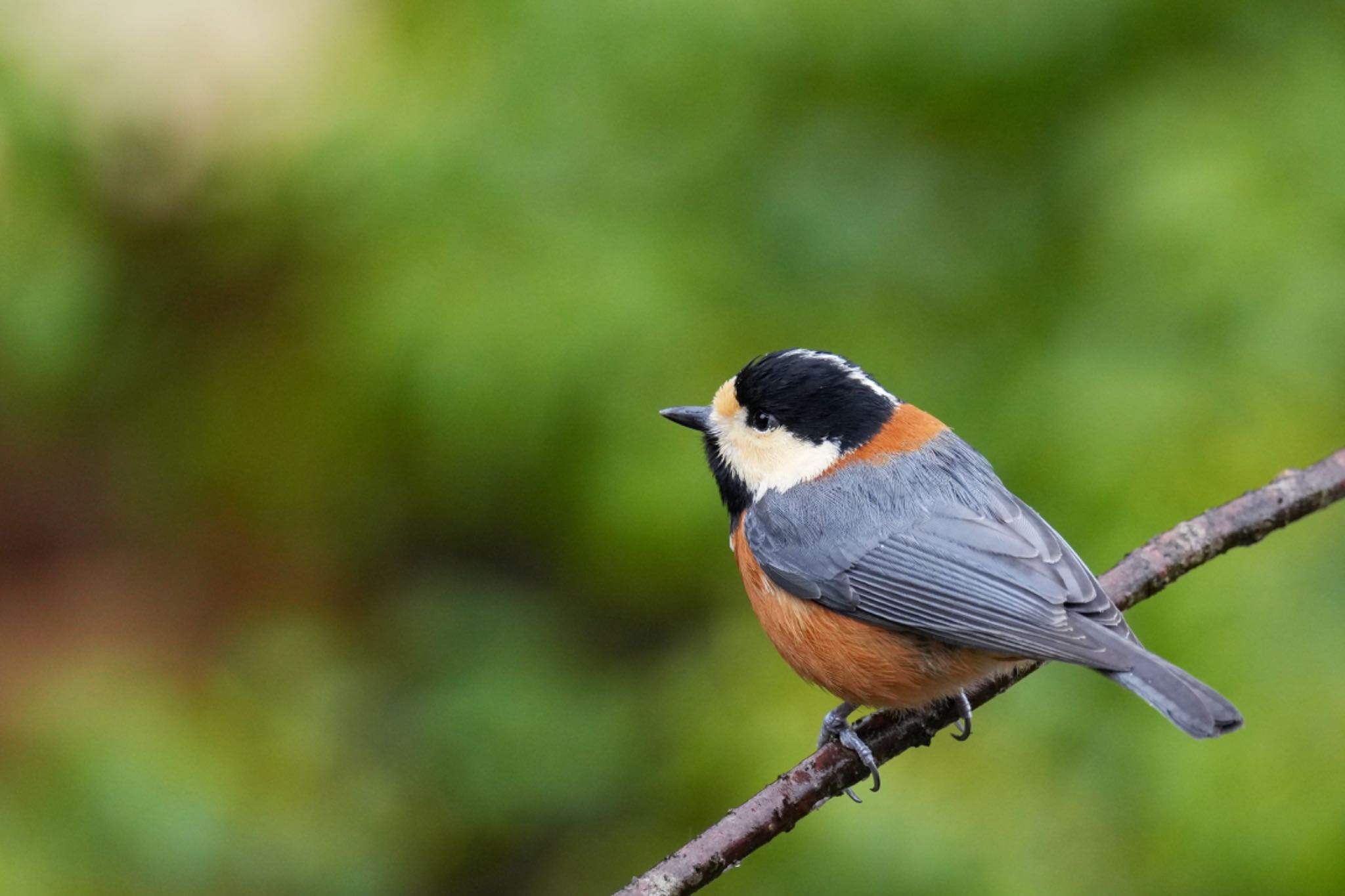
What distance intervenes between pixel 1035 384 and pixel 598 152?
1.62 m

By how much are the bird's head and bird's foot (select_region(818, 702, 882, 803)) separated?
51cm

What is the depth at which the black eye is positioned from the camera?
124 inches

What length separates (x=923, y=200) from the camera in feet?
15.4

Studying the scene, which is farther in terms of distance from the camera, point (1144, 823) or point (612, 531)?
point (612, 531)

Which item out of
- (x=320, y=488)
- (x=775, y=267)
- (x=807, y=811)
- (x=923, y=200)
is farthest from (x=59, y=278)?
(x=807, y=811)

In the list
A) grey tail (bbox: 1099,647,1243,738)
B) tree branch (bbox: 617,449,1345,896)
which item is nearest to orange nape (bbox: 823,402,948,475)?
tree branch (bbox: 617,449,1345,896)

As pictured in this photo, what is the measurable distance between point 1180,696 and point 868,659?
2.06 feet

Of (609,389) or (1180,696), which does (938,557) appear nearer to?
(1180,696)

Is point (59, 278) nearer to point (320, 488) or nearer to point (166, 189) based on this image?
point (166, 189)

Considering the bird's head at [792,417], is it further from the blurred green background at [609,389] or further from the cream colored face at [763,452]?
the blurred green background at [609,389]

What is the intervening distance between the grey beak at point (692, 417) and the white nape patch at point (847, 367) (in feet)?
0.81

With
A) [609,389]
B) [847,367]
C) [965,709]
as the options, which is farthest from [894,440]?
[609,389]

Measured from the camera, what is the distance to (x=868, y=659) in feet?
9.21

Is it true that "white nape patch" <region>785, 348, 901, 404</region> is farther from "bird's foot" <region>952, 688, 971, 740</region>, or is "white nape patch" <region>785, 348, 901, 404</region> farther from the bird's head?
"bird's foot" <region>952, 688, 971, 740</region>
